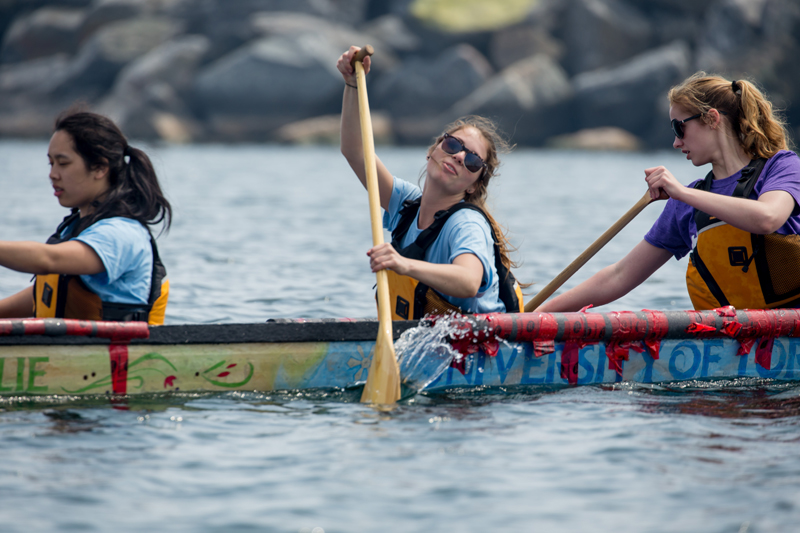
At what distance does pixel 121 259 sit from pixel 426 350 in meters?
1.56

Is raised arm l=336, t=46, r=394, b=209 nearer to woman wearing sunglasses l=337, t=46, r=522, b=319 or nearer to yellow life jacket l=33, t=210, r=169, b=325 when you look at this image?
woman wearing sunglasses l=337, t=46, r=522, b=319

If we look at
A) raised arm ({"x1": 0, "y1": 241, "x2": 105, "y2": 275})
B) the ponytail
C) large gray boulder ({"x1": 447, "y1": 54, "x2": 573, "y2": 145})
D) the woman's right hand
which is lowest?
raised arm ({"x1": 0, "y1": 241, "x2": 105, "y2": 275})

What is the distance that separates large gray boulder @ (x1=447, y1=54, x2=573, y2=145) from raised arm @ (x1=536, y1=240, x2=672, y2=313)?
35.4 m

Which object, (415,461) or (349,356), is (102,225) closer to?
(349,356)

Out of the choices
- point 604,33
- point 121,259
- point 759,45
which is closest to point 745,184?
point 121,259

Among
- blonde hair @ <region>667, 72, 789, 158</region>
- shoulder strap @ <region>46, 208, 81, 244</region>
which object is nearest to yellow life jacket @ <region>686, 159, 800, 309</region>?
blonde hair @ <region>667, 72, 789, 158</region>

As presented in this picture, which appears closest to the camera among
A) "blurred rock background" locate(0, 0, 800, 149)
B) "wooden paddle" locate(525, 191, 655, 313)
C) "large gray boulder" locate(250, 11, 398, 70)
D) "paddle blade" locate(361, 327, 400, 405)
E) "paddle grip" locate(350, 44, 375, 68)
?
"paddle blade" locate(361, 327, 400, 405)

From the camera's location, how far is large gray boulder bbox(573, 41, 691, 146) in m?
40.4

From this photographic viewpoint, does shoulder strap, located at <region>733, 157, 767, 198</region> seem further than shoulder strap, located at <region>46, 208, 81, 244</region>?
Yes

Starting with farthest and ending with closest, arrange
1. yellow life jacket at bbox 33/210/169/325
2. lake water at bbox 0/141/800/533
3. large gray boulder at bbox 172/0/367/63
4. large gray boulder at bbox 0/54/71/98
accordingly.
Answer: large gray boulder at bbox 172/0/367/63 < large gray boulder at bbox 0/54/71/98 < yellow life jacket at bbox 33/210/169/325 < lake water at bbox 0/141/800/533

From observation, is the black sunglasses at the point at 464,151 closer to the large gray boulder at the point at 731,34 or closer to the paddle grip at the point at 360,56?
the paddle grip at the point at 360,56

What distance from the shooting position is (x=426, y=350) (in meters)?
4.73

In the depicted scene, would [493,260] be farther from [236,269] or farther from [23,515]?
[236,269]

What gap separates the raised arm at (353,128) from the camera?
5043 millimetres
